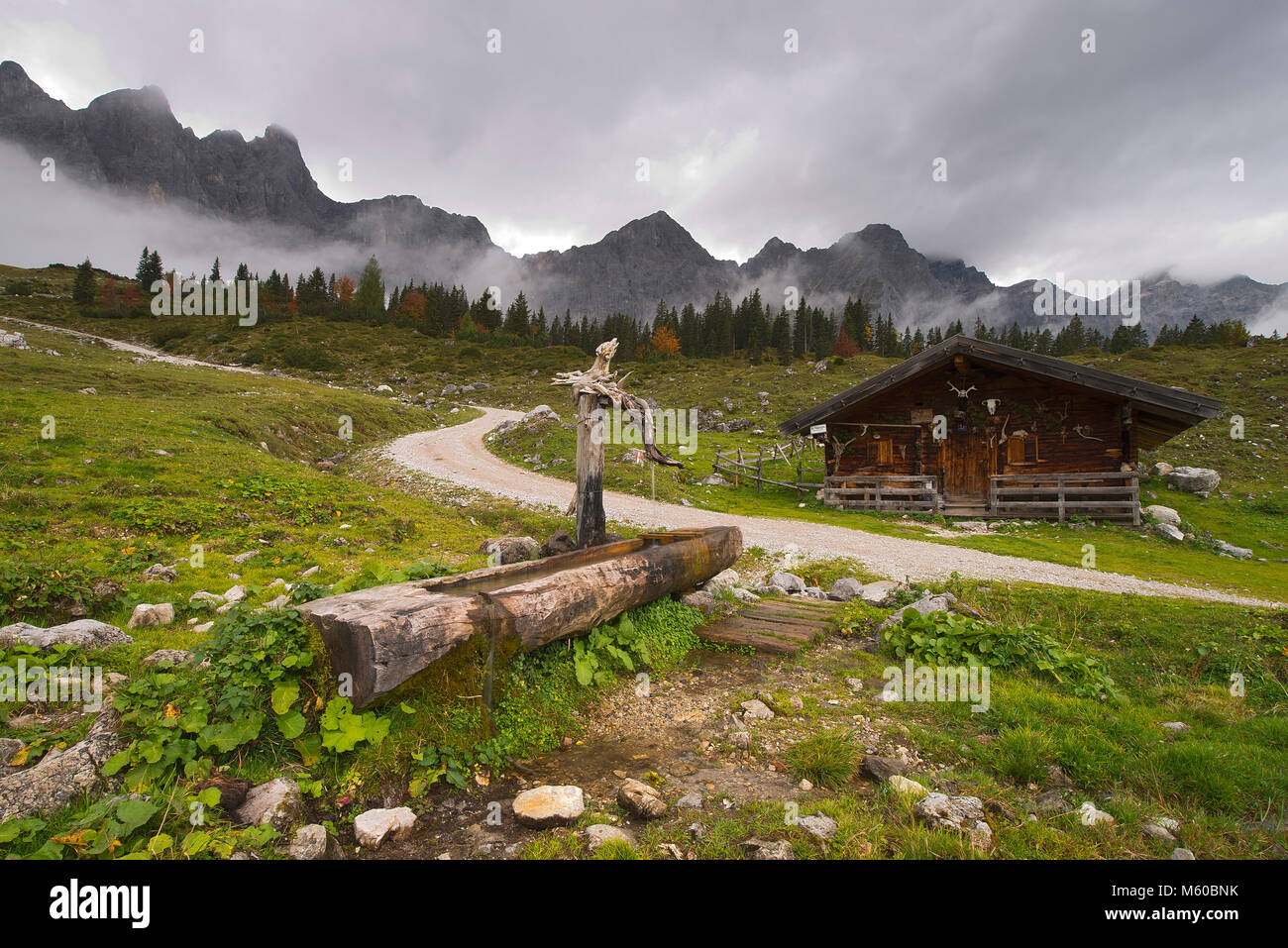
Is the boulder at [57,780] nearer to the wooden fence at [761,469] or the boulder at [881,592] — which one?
the boulder at [881,592]

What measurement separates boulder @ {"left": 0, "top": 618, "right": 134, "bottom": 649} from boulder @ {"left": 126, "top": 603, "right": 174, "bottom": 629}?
0.66m

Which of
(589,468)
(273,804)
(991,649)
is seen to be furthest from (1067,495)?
(273,804)

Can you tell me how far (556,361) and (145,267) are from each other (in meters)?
66.4

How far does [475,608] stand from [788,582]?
684 centimetres

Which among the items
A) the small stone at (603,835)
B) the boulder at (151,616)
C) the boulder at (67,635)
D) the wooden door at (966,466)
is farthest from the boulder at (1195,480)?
the boulder at (67,635)

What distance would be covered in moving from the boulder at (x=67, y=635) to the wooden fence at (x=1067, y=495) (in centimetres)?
2223

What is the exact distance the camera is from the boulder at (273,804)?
3014 mm

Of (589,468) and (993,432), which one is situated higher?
(993,432)

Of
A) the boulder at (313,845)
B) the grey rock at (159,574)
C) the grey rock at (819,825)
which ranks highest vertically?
the grey rock at (159,574)

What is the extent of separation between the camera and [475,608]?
412 centimetres

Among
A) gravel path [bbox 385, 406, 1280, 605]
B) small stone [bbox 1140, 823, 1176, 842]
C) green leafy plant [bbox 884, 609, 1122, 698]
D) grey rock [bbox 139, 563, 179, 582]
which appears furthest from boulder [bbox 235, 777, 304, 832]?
gravel path [bbox 385, 406, 1280, 605]

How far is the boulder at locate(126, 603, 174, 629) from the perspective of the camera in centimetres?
570

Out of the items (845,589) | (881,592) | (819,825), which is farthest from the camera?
(845,589)

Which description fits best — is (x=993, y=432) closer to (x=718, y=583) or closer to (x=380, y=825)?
(x=718, y=583)
